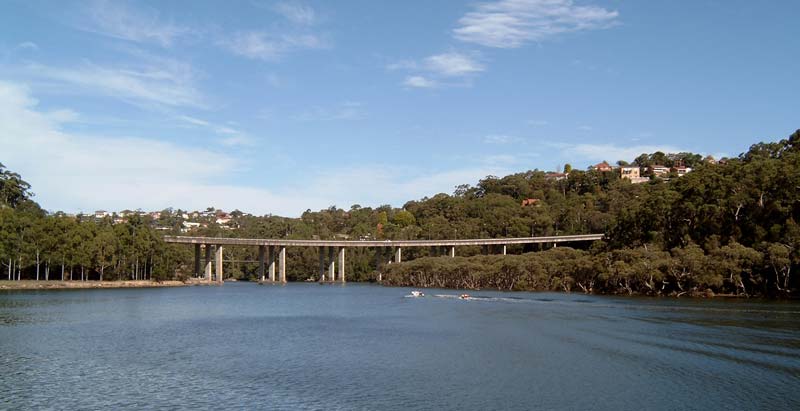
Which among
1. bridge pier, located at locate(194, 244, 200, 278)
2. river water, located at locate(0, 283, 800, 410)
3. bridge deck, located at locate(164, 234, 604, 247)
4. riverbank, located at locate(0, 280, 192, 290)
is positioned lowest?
river water, located at locate(0, 283, 800, 410)

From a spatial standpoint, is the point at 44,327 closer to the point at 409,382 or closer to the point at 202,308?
the point at 202,308

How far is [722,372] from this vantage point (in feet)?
119

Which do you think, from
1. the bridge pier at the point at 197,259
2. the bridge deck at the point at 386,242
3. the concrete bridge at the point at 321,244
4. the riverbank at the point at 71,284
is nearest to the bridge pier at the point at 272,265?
the concrete bridge at the point at 321,244

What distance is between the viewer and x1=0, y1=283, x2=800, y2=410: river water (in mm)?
30734

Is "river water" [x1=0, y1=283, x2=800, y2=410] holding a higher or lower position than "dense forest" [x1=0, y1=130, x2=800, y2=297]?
lower

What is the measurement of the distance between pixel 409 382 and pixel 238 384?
8.76 metres

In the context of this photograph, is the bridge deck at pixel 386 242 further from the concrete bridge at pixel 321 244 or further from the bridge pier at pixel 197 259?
the bridge pier at pixel 197 259

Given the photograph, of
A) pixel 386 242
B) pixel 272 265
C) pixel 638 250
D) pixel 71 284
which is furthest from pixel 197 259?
pixel 638 250

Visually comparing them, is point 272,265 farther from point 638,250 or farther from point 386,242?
point 638,250

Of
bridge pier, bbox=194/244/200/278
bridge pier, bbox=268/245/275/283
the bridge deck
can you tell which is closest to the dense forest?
bridge pier, bbox=194/244/200/278

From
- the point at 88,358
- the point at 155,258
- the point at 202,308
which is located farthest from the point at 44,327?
the point at 155,258

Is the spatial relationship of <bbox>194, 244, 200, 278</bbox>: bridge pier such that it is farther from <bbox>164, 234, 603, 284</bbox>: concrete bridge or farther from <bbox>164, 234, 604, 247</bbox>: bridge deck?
<bbox>164, 234, 604, 247</bbox>: bridge deck

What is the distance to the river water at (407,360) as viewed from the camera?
3073 cm

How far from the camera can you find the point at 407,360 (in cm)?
4097
